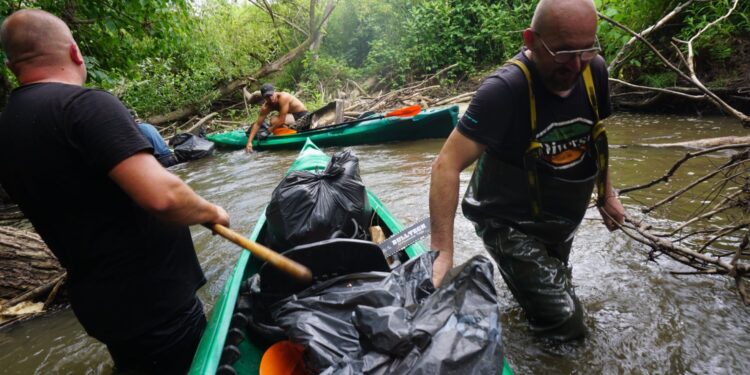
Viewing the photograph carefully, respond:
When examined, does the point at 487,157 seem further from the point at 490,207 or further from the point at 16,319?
the point at 16,319

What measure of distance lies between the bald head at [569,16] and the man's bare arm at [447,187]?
575 millimetres

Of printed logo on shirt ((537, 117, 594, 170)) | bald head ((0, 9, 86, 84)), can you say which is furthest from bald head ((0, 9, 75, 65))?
printed logo on shirt ((537, 117, 594, 170))

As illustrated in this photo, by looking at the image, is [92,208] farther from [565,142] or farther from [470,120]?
[565,142]

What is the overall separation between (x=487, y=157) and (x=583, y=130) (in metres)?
0.47

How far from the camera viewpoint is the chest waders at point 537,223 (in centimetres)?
192

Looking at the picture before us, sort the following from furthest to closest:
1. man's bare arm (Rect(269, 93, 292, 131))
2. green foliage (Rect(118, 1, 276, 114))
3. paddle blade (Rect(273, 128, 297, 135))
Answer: green foliage (Rect(118, 1, 276, 114)) → man's bare arm (Rect(269, 93, 292, 131)) → paddle blade (Rect(273, 128, 297, 135))

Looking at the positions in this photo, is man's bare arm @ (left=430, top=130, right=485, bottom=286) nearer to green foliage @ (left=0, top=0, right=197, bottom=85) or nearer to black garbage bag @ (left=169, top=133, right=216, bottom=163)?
green foliage @ (left=0, top=0, right=197, bottom=85)

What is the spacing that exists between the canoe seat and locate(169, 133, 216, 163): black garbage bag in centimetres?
936

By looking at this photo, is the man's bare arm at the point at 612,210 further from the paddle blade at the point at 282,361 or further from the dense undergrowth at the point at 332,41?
the paddle blade at the point at 282,361

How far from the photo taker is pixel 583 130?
1918 millimetres

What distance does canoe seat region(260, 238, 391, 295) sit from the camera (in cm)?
188

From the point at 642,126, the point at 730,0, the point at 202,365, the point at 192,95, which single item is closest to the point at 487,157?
the point at 202,365

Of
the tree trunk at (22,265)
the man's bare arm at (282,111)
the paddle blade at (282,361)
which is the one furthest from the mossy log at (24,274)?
the man's bare arm at (282,111)

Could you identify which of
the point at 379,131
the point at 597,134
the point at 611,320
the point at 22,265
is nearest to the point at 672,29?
the point at 379,131
